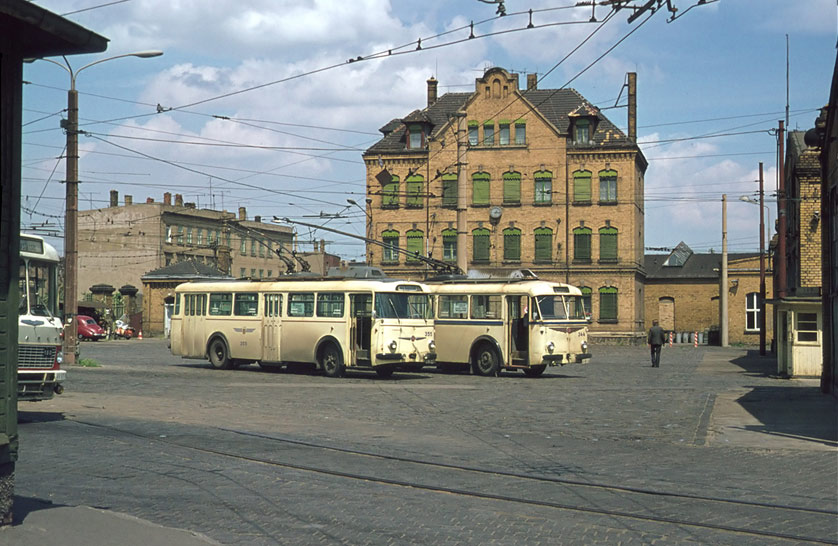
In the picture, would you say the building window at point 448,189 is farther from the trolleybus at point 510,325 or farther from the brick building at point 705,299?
the trolleybus at point 510,325

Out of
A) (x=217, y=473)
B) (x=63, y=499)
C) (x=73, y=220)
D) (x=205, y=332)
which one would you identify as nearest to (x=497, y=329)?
(x=205, y=332)

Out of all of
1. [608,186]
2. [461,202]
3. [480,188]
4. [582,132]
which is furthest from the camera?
[480,188]

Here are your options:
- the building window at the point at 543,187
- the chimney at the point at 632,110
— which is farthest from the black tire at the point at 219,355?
the chimney at the point at 632,110

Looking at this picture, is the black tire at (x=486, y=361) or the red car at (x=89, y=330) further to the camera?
the red car at (x=89, y=330)

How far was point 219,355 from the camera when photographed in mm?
32062

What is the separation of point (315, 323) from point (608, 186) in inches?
1378

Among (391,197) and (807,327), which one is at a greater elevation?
(391,197)

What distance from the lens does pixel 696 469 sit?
11836mm

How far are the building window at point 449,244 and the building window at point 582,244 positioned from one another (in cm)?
742

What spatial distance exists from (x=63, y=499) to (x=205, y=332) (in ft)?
77.0

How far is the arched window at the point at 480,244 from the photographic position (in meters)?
62.0

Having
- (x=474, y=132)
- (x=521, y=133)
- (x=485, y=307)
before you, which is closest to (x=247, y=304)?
(x=485, y=307)

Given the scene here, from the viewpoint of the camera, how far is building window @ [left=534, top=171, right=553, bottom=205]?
199 ft

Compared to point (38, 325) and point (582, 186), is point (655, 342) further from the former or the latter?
point (582, 186)
